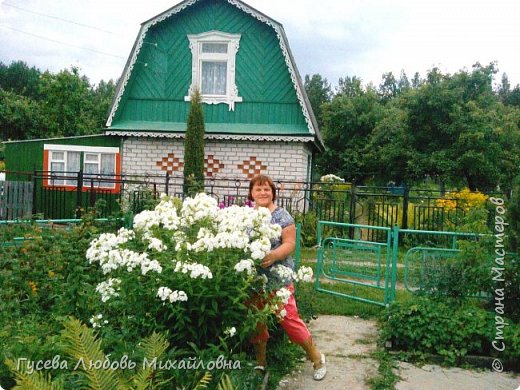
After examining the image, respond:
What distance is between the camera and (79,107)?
3058cm

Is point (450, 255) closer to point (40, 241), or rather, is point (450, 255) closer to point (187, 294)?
point (187, 294)

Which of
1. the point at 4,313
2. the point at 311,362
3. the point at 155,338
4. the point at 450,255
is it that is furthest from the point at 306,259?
the point at 155,338

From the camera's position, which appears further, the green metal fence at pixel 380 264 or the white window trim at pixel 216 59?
the white window trim at pixel 216 59

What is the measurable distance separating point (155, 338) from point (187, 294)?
0.59 m

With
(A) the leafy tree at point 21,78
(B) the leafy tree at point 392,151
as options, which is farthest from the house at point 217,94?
(A) the leafy tree at point 21,78

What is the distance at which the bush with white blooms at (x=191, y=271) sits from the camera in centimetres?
306

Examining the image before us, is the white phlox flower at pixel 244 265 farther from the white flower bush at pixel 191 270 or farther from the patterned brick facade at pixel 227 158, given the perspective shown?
the patterned brick facade at pixel 227 158

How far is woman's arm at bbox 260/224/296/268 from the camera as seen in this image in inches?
136

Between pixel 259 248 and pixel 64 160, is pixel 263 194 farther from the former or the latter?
pixel 64 160

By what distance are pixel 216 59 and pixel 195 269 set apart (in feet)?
38.0

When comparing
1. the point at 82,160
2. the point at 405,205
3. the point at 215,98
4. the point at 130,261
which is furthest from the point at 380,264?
the point at 82,160

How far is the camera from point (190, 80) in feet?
44.8

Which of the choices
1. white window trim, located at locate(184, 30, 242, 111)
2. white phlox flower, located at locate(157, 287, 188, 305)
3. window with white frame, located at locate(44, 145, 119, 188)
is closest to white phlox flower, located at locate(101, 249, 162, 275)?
white phlox flower, located at locate(157, 287, 188, 305)

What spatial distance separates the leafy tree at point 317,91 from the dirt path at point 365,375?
34830 mm
